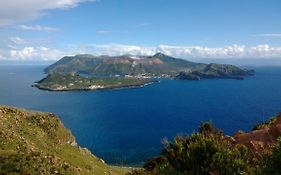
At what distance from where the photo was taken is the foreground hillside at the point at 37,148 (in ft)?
173

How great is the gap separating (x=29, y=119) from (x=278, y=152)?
64004mm

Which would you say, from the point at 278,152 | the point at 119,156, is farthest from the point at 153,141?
the point at 278,152

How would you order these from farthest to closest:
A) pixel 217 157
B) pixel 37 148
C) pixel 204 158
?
pixel 37 148, pixel 204 158, pixel 217 157

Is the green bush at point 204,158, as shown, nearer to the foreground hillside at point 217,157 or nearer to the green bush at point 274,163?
the foreground hillside at point 217,157

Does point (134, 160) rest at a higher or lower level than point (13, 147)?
lower

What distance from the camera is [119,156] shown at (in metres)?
173

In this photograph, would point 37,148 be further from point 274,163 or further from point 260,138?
point 274,163

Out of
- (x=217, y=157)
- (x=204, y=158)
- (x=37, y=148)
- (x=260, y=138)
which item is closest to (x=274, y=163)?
(x=217, y=157)

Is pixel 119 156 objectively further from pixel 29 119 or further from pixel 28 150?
pixel 28 150

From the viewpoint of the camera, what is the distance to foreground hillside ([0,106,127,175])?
173ft

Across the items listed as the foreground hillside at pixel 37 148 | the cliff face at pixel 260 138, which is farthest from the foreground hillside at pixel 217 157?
the foreground hillside at pixel 37 148

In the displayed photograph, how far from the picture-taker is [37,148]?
66625mm

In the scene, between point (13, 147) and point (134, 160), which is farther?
point (134, 160)

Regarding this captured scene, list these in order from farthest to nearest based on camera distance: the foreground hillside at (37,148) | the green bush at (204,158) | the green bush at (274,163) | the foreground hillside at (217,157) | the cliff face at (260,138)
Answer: the foreground hillside at (37,148), the cliff face at (260,138), the green bush at (204,158), the foreground hillside at (217,157), the green bush at (274,163)
